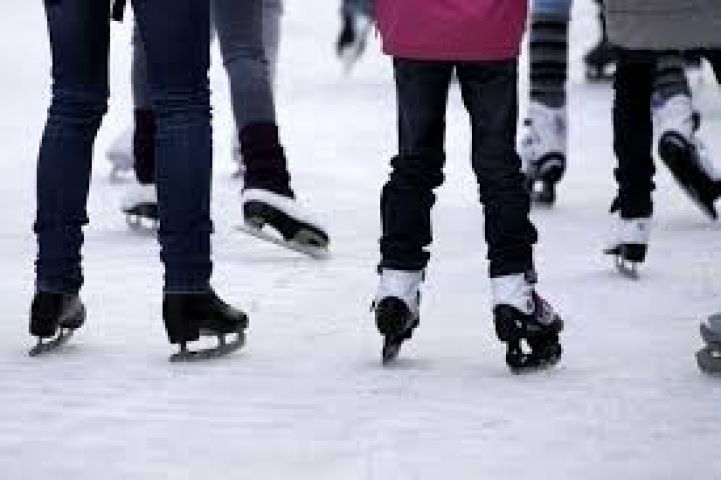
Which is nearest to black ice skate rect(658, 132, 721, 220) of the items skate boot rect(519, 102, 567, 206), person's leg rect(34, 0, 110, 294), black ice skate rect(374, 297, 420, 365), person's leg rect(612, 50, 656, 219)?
skate boot rect(519, 102, 567, 206)

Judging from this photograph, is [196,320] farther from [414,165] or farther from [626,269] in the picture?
[626,269]

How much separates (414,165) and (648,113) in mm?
1348

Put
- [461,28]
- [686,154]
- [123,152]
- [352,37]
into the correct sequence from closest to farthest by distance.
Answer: [461,28]
[686,154]
[123,152]
[352,37]

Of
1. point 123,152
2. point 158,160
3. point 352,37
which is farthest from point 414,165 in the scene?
point 352,37

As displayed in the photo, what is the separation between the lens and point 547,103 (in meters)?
6.73

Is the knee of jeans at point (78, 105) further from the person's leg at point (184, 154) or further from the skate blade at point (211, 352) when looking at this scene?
the skate blade at point (211, 352)

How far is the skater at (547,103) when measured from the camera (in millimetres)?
6684

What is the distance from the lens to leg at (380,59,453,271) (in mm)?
3951

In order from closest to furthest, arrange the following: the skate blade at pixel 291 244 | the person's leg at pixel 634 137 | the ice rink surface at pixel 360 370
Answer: the ice rink surface at pixel 360 370 → the person's leg at pixel 634 137 → the skate blade at pixel 291 244

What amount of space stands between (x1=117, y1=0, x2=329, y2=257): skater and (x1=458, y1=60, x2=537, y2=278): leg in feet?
5.33

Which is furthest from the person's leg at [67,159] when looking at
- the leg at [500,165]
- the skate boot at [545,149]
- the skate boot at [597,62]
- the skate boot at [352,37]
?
the skate boot at [352,37]

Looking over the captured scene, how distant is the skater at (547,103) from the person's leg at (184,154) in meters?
2.86

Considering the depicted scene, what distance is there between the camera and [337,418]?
11.3 feet

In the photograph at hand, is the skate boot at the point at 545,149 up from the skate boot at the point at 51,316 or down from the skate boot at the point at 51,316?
down
